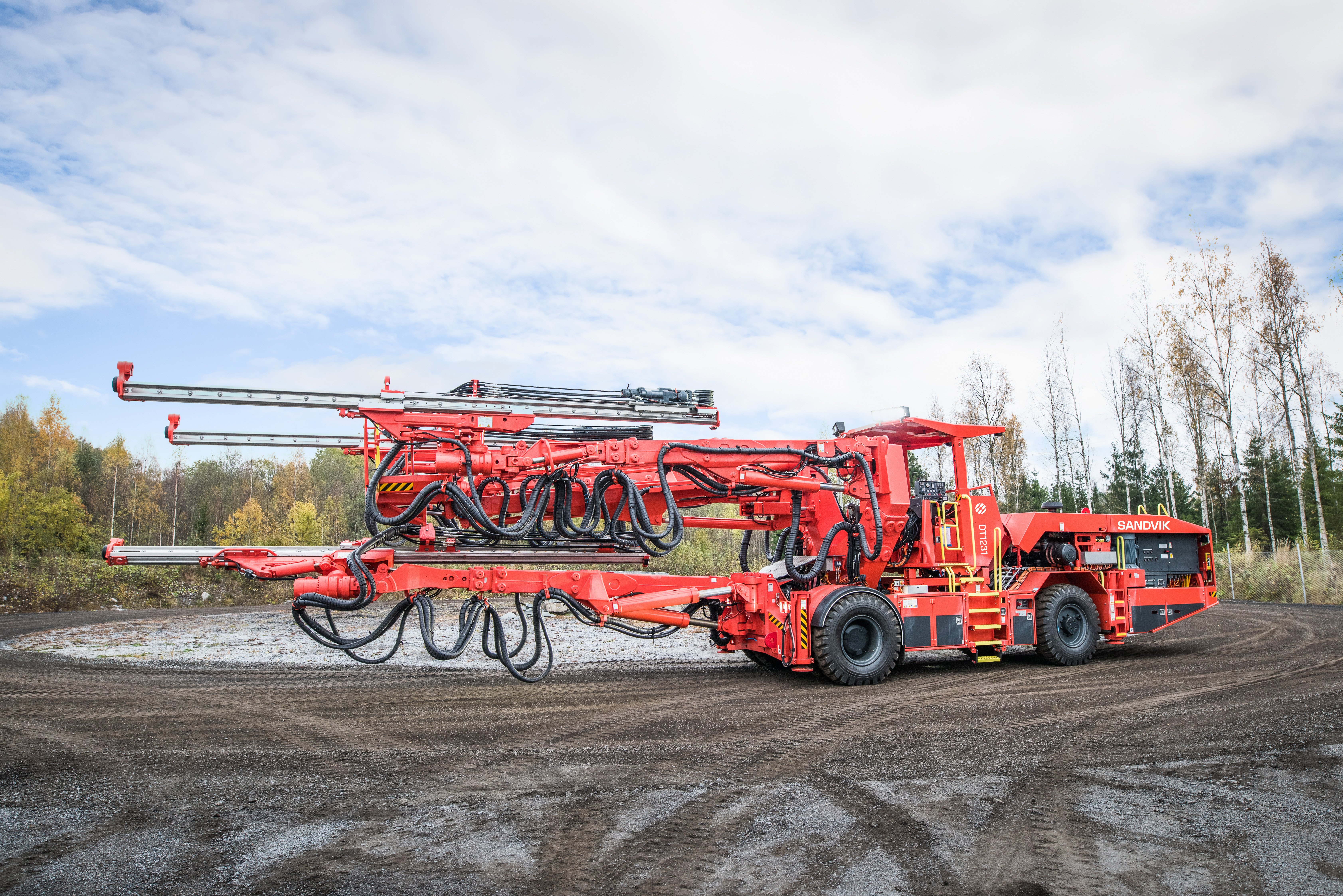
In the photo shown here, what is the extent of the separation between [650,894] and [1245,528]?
94.4 feet

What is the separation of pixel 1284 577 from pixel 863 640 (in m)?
19.5

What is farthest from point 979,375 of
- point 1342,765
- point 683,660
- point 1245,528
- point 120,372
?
point 120,372

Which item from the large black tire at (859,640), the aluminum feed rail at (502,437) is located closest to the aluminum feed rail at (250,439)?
the aluminum feed rail at (502,437)

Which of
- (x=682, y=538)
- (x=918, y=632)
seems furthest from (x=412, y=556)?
(x=918, y=632)

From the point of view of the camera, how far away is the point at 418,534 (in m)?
8.83

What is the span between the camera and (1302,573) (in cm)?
2161

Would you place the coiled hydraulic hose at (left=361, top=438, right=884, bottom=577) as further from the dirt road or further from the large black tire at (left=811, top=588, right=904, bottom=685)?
the dirt road

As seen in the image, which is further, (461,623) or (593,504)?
(593,504)

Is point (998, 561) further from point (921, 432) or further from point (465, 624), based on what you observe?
point (465, 624)

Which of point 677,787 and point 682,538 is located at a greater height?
point 682,538

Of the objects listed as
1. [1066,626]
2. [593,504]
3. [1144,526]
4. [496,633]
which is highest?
[593,504]

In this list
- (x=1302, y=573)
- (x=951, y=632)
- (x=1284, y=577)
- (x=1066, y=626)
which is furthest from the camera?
(x=1284, y=577)

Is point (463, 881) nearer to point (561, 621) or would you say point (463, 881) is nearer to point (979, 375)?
point (561, 621)

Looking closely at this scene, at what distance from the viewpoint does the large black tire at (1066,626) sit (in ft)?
36.6
